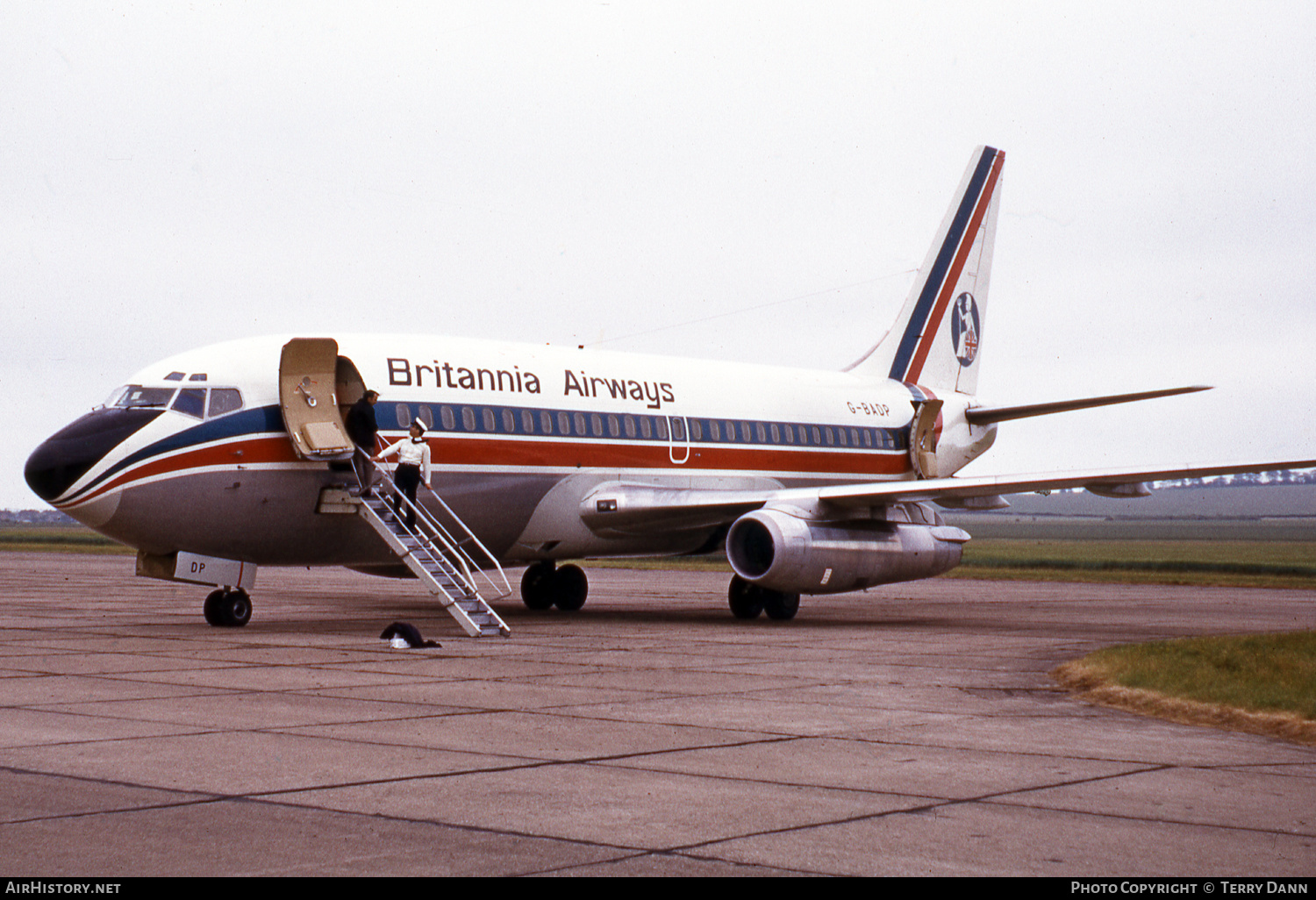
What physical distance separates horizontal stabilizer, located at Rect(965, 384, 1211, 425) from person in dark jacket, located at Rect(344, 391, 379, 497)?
1279 cm

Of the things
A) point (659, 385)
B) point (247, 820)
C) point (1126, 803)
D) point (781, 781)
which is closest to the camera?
point (247, 820)

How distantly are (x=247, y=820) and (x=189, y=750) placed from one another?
2153 millimetres

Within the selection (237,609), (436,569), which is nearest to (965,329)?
(436,569)

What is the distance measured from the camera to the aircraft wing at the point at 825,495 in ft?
65.3

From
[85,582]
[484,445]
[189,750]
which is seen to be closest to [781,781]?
[189,750]

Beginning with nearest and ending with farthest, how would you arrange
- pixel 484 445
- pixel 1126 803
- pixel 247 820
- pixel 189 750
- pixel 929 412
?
pixel 247 820 → pixel 1126 803 → pixel 189 750 → pixel 484 445 → pixel 929 412

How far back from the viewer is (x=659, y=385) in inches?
915

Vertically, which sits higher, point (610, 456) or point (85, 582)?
point (610, 456)

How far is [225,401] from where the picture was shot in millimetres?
17500

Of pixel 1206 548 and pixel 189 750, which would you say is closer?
pixel 189 750

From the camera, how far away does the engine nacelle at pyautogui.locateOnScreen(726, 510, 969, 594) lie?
19.9 m

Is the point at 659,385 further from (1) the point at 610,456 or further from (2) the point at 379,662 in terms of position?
(2) the point at 379,662

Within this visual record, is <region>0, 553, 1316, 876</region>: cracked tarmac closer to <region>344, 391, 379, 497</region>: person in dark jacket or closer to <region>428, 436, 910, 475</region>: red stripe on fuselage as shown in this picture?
<region>344, 391, 379, 497</region>: person in dark jacket

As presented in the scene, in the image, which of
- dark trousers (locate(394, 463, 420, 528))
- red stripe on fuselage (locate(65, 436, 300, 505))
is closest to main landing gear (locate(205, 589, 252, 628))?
red stripe on fuselage (locate(65, 436, 300, 505))
